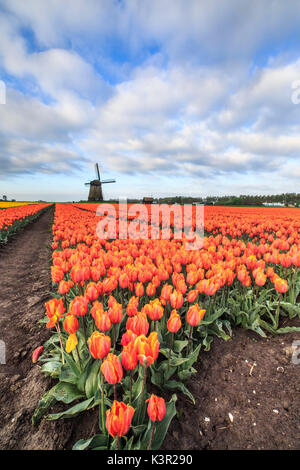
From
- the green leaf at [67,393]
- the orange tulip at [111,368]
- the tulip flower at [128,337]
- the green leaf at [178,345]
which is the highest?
the tulip flower at [128,337]

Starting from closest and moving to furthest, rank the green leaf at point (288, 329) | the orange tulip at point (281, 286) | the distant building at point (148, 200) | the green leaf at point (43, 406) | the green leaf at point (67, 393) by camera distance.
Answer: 1. the green leaf at point (43, 406)
2. the green leaf at point (67, 393)
3. the orange tulip at point (281, 286)
4. the green leaf at point (288, 329)
5. the distant building at point (148, 200)

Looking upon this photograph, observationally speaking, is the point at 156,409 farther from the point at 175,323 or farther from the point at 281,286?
the point at 281,286

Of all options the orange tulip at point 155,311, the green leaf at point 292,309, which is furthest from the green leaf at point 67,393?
the green leaf at point 292,309

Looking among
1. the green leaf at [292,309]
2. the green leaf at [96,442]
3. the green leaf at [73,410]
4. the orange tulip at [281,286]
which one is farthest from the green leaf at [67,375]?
the green leaf at [292,309]

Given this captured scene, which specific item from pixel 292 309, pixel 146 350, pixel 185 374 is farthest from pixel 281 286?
pixel 146 350

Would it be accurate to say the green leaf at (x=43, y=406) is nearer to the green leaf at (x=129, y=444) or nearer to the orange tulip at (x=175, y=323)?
the green leaf at (x=129, y=444)

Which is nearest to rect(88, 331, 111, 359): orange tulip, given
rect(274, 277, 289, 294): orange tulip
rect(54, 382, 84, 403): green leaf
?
rect(54, 382, 84, 403): green leaf

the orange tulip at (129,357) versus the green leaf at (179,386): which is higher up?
the orange tulip at (129,357)

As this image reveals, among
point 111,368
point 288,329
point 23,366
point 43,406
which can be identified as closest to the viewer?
point 111,368

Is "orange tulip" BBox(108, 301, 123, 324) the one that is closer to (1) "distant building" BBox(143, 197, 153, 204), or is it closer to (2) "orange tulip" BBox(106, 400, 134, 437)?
(2) "orange tulip" BBox(106, 400, 134, 437)

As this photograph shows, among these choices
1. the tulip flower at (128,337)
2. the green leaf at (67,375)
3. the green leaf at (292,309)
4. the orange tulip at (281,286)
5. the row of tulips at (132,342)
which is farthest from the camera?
the green leaf at (292,309)

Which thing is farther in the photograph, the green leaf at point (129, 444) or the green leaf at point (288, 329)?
the green leaf at point (288, 329)
